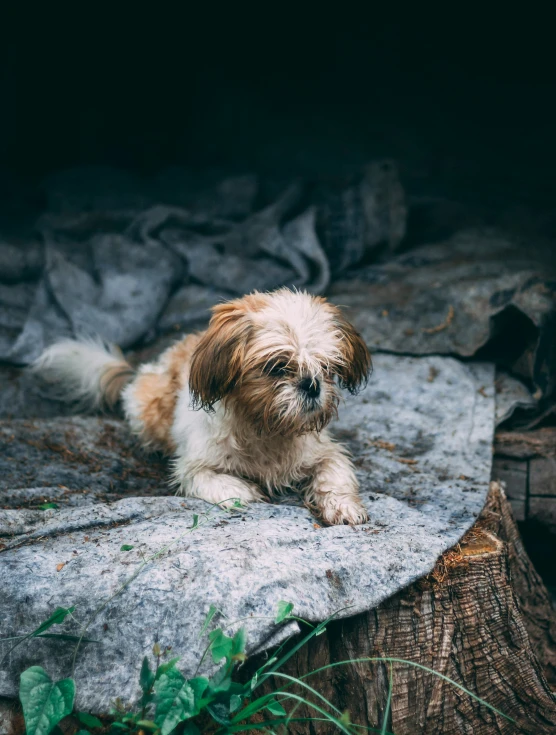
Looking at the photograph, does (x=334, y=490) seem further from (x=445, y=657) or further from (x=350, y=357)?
(x=445, y=657)

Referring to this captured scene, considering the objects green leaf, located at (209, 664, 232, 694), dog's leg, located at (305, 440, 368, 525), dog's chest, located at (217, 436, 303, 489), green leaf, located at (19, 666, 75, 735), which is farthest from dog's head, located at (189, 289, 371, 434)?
green leaf, located at (19, 666, 75, 735)

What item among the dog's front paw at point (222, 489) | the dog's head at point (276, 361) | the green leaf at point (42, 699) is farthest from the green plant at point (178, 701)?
the dog's head at point (276, 361)

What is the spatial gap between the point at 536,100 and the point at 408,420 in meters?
4.32

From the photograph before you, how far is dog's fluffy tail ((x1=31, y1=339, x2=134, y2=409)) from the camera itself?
450 cm

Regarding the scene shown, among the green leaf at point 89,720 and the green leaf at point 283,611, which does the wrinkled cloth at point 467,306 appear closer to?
the green leaf at point 283,611

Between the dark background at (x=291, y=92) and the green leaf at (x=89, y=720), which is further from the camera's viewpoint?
the dark background at (x=291, y=92)

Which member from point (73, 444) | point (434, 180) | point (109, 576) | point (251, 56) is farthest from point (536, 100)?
point (109, 576)

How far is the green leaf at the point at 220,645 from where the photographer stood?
2.09 meters

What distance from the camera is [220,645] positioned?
210 centimetres

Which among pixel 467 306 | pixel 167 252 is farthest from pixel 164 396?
pixel 467 306

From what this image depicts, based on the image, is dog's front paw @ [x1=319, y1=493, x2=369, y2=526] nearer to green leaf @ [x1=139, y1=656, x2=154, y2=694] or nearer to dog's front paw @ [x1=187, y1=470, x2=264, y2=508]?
dog's front paw @ [x1=187, y1=470, x2=264, y2=508]

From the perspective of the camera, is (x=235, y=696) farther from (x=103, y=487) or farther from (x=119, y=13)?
(x=119, y=13)

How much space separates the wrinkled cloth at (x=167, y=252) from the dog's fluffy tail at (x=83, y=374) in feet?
1.18

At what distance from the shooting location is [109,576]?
2.36 meters
